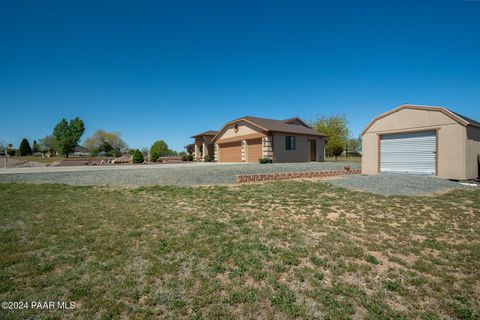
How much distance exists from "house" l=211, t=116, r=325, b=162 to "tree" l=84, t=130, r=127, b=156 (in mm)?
55759

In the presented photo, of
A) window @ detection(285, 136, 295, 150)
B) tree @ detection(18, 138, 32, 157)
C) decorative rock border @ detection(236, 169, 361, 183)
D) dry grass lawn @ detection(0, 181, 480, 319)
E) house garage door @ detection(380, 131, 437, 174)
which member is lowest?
dry grass lawn @ detection(0, 181, 480, 319)

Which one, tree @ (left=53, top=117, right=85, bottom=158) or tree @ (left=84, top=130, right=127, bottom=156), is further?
tree @ (left=84, top=130, right=127, bottom=156)

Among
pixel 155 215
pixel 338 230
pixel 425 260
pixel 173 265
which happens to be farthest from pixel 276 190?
pixel 173 265

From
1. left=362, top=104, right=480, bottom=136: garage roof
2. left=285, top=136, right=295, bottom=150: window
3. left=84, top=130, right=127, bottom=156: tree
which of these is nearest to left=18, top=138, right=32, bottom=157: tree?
left=84, top=130, right=127, bottom=156: tree

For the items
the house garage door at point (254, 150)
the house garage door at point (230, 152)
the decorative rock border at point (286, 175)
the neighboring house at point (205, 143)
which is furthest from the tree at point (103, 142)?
the decorative rock border at point (286, 175)

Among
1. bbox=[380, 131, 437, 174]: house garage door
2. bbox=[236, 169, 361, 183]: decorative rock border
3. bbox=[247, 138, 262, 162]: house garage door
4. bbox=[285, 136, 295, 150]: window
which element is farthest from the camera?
bbox=[285, 136, 295, 150]: window

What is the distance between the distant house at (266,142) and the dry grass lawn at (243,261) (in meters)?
16.5

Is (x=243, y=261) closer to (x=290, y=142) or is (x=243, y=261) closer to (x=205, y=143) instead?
(x=290, y=142)

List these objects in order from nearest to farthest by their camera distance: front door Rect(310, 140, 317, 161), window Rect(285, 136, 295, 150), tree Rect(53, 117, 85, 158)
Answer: window Rect(285, 136, 295, 150) < front door Rect(310, 140, 317, 161) < tree Rect(53, 117, 85, 158)

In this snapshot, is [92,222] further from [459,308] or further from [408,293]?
[459,308]

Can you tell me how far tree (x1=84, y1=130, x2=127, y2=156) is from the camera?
230 feet

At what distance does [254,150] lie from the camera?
2436 centimetres

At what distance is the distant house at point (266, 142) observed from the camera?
22.9m

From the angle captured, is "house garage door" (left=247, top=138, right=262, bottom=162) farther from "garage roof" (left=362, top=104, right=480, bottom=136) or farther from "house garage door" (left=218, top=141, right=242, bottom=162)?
"garage roof" (left=362, top=104, right=480, bottom=136)
